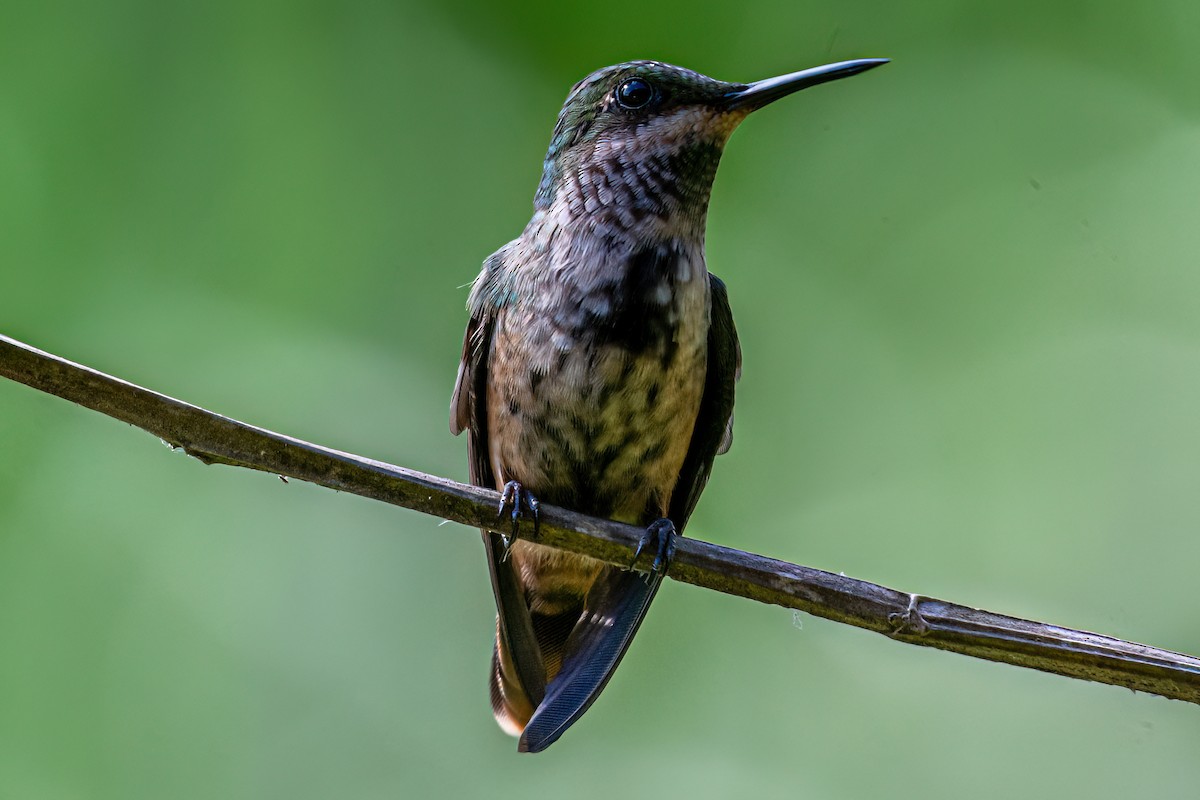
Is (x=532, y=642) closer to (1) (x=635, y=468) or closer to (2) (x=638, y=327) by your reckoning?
(1) (x=635, y=468)

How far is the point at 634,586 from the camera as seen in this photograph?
3432 mm

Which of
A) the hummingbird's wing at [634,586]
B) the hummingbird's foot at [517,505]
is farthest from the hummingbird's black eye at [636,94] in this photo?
the hummingbird's foot at [517,505]

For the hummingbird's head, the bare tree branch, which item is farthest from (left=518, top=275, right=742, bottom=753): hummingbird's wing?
the bare tree branch

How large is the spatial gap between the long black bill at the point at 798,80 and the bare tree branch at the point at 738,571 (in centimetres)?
143

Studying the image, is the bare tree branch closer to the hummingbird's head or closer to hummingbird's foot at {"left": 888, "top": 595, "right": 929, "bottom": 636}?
hummingbird's foot at {"left": 888, "top": 595, "right": 929, "bottom": 636}

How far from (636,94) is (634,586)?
1.61 m

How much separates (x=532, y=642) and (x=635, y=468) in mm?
759

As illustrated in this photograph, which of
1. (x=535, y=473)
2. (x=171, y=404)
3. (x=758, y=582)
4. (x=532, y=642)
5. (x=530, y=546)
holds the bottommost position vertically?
(x=532, y=642)

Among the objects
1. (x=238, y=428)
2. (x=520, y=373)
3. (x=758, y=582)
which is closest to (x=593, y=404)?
(x=520, y=373)

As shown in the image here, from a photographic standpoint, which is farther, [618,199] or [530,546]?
[530,546]

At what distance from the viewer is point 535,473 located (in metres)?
3.22

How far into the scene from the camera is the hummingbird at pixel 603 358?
A: 305 cm

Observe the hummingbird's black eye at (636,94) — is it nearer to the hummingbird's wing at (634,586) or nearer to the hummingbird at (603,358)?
the hummingbird at (603,358)

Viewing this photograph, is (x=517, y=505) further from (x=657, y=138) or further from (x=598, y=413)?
(x=657, y=138)
